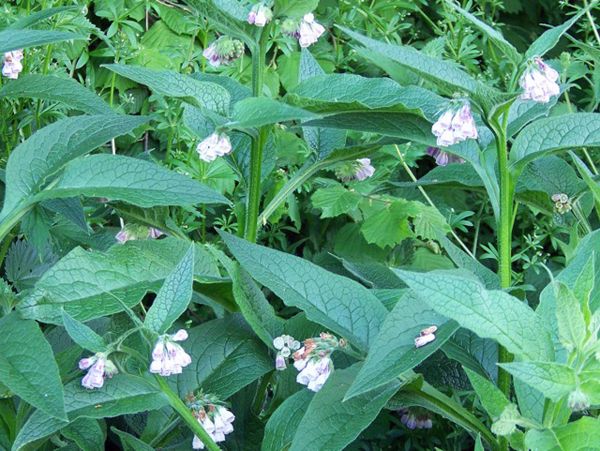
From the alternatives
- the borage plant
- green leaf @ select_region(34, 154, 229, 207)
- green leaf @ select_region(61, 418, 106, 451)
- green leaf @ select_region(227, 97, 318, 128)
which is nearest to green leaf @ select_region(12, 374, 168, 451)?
the borage plant

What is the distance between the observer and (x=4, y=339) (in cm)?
131

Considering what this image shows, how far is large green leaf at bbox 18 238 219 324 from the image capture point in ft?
4.35

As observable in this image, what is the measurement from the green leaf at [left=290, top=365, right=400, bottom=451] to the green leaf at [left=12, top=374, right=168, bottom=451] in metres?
0.18

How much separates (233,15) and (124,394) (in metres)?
0.54

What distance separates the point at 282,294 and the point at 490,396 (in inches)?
Result: 12.4

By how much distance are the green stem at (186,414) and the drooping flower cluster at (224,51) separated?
51cm

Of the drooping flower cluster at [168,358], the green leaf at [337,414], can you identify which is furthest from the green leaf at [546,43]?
the drooping flower cluster at [168,358]

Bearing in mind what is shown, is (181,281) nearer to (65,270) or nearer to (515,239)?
(65,270)

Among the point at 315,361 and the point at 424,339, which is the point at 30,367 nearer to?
the point at 315,361

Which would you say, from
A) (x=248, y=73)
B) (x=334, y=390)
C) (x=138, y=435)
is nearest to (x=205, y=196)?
(x=334, y=390)

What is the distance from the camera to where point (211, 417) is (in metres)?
1.34

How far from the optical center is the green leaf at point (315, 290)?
1.34m

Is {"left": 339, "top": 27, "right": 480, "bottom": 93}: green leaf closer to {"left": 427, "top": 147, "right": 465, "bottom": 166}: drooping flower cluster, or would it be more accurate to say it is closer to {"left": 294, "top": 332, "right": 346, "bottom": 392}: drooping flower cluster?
{"left": 427, "top": 147, "right": 465, "bottom": 166}: drooping flower cluster

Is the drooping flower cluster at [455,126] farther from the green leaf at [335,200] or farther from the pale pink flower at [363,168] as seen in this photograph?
the green leaf at [335,200]
